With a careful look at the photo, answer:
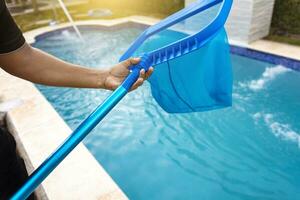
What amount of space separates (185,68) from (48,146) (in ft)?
7.97

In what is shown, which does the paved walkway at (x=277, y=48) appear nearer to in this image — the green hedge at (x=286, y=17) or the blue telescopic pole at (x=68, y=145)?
the green hedge at (x=286, y=17)

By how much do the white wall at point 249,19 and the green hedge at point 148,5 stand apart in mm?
2908

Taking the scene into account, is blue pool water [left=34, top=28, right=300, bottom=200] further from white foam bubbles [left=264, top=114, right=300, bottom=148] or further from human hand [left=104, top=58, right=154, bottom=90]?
human hand [left=104, top=58, right=154, bottom=90]

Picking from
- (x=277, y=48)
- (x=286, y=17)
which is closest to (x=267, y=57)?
(x=277, y=48)

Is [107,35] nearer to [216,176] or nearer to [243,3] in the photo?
[243,3]

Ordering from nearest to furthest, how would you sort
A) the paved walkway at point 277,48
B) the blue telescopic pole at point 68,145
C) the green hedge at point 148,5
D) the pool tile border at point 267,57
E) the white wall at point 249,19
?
the blue telescopic pole at point 68,145
the pool tile border at point 267,57
the paved walkway at point 277,48
the white wall at point 249,19
the green hedge at point 148,5

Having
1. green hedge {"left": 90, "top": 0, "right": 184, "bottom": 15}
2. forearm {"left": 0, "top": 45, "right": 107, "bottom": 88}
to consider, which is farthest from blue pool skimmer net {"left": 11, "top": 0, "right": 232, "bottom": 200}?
green hedge {"left": 90, "top": 0, "right": 184, "bottom": 15}

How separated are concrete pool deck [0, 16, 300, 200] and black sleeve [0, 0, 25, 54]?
69.1 inches

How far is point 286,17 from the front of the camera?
811 cm

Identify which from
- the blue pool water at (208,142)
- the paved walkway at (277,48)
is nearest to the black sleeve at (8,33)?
the blue pool water at (208,142)

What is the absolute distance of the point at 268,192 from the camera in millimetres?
3699

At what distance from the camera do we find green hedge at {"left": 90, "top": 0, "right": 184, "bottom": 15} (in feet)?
35.1

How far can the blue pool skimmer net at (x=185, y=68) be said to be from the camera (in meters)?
1.40

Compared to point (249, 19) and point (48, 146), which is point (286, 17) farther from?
point (48, 146)
